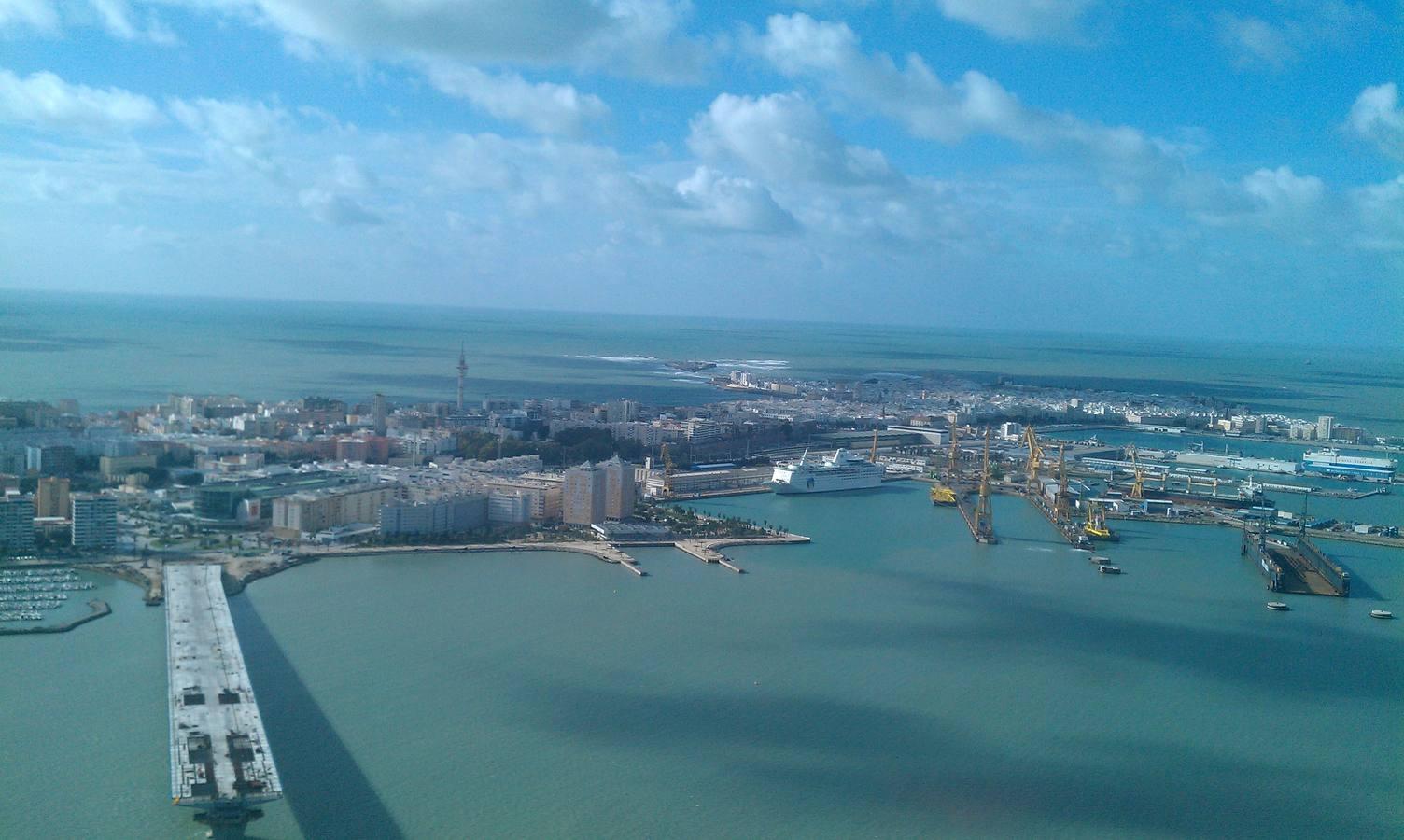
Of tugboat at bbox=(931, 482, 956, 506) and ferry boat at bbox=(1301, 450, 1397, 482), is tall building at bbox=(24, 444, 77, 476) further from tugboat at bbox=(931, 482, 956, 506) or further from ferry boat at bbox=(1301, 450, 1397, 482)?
ferry boat at bbox=(1301, 450, 1397, 482)

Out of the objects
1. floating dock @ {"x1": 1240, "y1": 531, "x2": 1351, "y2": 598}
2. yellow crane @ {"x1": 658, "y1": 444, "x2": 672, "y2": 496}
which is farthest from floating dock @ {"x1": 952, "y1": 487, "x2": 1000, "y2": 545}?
yellow crane @ {"x1": 658, "y1": 444, "x2": 672, "y2": 496}

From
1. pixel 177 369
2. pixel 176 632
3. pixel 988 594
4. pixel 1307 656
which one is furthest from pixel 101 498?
pixel 177 369

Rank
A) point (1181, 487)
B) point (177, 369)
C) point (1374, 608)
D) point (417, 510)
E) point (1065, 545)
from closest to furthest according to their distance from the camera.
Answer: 1. point (1374, 608)
2. point (417, 510)
3. point (1065, 545)
4. point (1181, 487)
5. point (177, 369)

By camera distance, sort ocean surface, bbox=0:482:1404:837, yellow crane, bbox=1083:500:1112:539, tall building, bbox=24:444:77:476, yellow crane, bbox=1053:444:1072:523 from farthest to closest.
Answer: yellow crane, bbox=1053:444:1072:523 → yellow crane, bbox=1083:500:1112:539 → tall building, bbox=24:444:77:476 → ocean surface, bbox=0:482:1404:837

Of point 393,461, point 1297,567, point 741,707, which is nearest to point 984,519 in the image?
point 1297,567

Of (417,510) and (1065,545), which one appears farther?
(1065,545)

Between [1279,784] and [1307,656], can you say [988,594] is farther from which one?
[1279,784]

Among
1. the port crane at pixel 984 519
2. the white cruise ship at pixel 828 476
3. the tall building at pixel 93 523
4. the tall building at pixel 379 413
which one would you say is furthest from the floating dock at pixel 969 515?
the tall building at pixel 93 523
